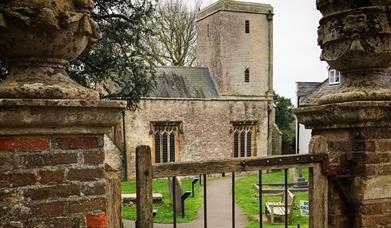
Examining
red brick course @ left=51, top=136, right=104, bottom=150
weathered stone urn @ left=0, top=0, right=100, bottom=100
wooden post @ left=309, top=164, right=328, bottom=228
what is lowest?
wooden post @ left=309, top=164, right=328, bottom=228

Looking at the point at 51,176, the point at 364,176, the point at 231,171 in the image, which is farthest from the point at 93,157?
the point at 364,176

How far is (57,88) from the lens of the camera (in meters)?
2.06

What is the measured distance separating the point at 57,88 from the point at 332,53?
2174mm

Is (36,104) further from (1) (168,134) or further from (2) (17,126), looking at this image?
(1) (168,134)

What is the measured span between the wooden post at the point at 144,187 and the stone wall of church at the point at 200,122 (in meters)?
19.6

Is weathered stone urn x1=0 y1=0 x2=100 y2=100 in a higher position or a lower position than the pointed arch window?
lower

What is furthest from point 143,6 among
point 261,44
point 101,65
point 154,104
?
point 261,44

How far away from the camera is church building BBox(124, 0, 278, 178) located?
22.8 metres

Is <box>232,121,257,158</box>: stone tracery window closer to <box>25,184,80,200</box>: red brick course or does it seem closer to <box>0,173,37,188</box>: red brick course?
<box>25,184,80,200</box>: red brick course

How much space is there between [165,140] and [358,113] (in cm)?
2049

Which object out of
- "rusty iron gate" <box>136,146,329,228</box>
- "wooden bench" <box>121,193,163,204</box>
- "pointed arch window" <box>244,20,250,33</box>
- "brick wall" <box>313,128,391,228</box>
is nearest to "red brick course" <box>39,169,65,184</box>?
"rusty iron gate" <box>136,146,329,228</box>

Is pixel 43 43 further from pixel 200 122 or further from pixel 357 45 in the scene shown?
pixel 200 122

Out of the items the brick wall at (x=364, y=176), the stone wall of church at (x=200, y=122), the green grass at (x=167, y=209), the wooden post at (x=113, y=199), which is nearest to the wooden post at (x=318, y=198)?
the brick wall at (x=364, y=176)

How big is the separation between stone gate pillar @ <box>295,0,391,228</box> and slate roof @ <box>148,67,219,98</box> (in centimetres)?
1968
